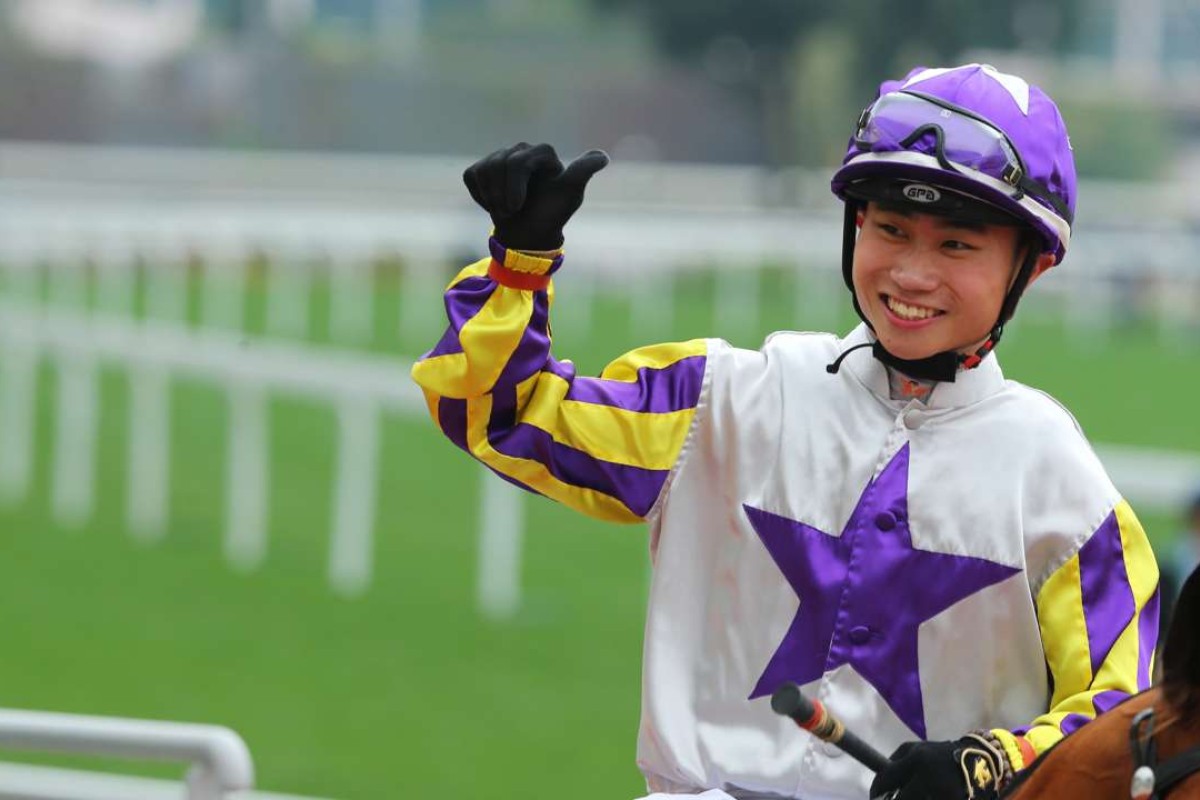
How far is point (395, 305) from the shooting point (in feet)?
68.2

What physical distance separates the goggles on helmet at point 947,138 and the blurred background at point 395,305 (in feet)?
10.5

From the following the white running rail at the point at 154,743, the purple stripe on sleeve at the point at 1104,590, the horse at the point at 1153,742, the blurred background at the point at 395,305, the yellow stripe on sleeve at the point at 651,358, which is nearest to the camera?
the horse at the point at 1153,742

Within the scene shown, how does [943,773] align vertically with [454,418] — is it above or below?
below

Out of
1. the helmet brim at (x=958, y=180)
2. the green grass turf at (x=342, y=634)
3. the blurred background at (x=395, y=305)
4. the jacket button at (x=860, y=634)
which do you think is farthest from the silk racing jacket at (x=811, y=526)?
the green grass turf at (x=342, y=634)

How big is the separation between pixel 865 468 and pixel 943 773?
45 centimetres

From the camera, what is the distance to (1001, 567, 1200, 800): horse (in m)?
2.00

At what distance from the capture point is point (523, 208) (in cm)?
269

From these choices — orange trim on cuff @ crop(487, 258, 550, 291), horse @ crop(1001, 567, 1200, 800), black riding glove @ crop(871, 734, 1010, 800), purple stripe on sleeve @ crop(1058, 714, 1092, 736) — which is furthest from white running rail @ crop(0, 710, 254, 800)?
horse @ crop(1001, 567, 1200, 800)

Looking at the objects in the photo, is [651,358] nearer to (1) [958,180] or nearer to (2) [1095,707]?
(1) [958,180]

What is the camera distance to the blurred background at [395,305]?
727 centimetres

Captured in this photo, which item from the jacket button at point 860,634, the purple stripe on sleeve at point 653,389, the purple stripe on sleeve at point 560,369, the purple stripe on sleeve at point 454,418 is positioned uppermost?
Result: the purple stripe on sleeve at point 560,369

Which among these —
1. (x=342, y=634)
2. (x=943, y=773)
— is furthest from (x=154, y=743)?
(x=342, y=634)

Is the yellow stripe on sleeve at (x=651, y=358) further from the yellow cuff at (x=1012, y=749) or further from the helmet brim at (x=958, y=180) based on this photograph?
the yellow cuff at (x=1012, y=749)

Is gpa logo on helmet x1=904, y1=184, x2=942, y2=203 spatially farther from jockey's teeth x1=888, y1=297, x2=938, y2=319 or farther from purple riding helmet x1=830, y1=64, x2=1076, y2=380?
jockey's teeth x1=888, y1=297, x2=938, y2=319
